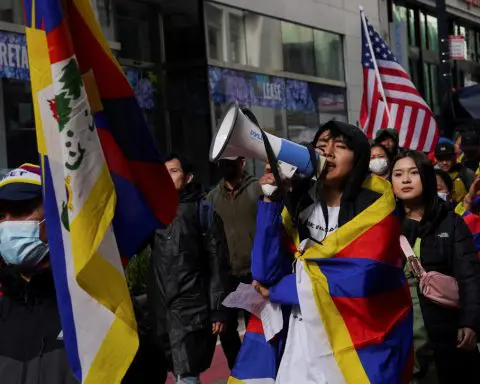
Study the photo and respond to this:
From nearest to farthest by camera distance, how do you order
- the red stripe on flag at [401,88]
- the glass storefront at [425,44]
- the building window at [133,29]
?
the red stripe on flag at [401,88]
the building window at [133,29]
the glass storefront at [425,44]

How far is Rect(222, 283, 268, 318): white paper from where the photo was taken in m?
4.54

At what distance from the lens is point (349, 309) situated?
4293 mm

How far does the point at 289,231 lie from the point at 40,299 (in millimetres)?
1407

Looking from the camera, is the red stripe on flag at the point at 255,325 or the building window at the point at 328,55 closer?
the red stripe on flag at the point at 255,325

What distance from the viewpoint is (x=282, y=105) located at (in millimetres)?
17297

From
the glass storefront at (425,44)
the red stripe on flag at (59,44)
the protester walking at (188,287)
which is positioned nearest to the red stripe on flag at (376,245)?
the red stripe on flag at (59,44)

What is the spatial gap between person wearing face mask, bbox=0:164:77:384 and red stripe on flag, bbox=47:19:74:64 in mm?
517

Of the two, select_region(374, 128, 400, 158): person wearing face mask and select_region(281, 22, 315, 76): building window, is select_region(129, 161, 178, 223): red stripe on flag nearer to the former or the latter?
select_region(374, 128, 400, 158): person wearing face mask

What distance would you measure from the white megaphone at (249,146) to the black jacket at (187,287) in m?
1.99

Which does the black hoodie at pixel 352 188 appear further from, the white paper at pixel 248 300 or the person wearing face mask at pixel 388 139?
the person wearing face mask at pixel 388 139

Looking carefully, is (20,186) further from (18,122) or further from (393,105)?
(393,105)

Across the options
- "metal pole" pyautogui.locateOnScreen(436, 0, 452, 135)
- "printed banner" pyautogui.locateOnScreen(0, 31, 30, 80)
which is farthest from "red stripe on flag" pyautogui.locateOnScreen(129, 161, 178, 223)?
"metal pole" pyautogui.locateOnScreen(436, 0, 452, 135)

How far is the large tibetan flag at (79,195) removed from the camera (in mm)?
3174

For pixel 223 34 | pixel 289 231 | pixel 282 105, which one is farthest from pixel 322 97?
pixel 289 231
